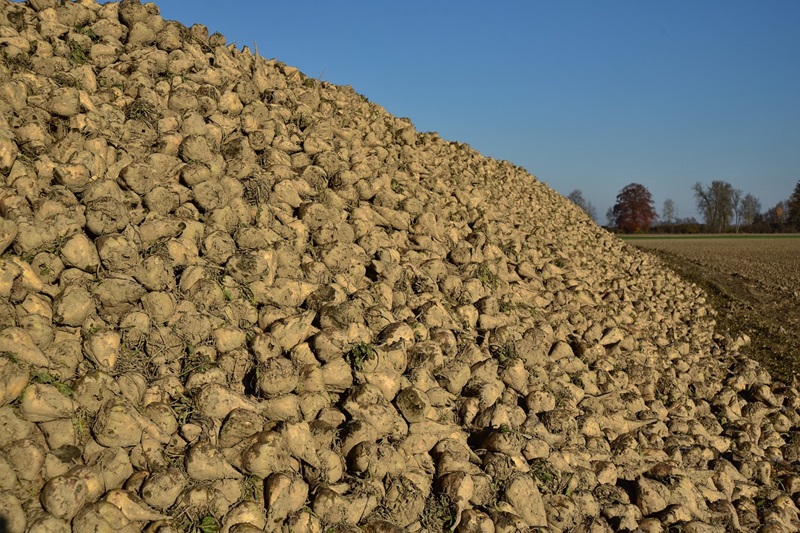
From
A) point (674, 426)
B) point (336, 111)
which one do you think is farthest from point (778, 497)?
point (336, 111)

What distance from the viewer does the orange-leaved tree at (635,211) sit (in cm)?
5556

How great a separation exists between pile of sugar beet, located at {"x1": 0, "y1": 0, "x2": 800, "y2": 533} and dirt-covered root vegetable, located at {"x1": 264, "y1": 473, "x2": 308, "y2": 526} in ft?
0.04

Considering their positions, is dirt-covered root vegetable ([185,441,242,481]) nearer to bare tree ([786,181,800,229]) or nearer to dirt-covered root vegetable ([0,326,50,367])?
dirt-covered root vegetable ([0,326,50,367])

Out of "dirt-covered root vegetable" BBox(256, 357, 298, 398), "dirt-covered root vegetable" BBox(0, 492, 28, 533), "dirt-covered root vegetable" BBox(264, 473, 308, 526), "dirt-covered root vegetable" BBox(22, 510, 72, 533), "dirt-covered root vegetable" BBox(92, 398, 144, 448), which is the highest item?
"dirt-covered root vegetable" BBox(256, 357, 298, 398)

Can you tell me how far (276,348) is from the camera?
12.6ft

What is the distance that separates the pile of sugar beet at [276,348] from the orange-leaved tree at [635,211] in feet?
172

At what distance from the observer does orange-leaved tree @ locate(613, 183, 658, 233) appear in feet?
182

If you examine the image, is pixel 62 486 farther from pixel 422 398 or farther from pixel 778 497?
pixel 778 497

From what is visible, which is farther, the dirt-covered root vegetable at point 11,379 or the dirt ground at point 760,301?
the dirt ground at point 760,301

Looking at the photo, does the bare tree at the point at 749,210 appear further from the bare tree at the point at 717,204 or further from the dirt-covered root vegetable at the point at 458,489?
the dirt-covered root vegetable at the point at 458,489

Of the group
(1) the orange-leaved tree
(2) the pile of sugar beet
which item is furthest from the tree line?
(2) the pile of sugar beet

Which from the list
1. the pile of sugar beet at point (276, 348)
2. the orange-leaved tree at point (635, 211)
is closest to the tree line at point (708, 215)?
the orange-leaved tree at point (635, 211)

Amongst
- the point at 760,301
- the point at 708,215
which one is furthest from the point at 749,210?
the point at 760,301

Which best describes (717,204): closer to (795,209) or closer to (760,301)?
(795,209)
